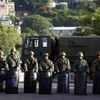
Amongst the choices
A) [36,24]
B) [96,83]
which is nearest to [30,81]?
[96,83]

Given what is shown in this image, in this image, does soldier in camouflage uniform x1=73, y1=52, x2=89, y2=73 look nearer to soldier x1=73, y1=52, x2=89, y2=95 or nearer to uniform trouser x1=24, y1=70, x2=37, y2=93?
soldier x1=73, y1=52, x2=89, y2=95

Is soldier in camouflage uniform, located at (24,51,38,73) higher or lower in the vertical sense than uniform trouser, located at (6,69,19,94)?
higher

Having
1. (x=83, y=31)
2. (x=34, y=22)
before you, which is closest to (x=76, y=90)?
(x=83, y=31)

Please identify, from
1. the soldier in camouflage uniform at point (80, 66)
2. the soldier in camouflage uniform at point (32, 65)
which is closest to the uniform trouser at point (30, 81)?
the soldier in camouflage uniform at point (32, 65)

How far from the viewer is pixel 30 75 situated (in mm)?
20891

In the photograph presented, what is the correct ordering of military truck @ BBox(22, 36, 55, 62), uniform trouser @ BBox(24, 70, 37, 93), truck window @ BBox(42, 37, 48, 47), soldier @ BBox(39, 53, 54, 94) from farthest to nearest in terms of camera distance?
truck window @ BBox(42, 37, 48, 47), military truck @ BBox(22, 36, 55, 62), uniform trouser @ BBox(24, 70, 37, 93), soldier @ BBox(39, 53, 54, 94)

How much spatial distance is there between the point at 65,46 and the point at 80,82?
16805 millimetres

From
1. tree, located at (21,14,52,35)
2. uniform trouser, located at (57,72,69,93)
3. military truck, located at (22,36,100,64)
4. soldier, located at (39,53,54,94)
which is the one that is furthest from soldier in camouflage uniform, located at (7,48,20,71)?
tree, located at (21,14,52,35)

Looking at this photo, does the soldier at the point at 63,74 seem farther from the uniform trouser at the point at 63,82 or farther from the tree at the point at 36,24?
the tree at the point at 36,24

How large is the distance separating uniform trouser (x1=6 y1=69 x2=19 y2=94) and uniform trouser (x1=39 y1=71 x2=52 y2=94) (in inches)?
29.3

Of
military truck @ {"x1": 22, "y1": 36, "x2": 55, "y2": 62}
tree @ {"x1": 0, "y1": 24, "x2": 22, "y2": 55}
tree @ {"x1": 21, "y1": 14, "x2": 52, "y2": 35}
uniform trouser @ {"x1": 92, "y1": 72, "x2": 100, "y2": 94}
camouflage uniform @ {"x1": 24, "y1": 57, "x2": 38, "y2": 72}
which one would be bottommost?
tree @ {"x1": 21, "y1": 14, "x2": 52, "y2": 35}

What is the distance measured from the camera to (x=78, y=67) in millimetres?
20719

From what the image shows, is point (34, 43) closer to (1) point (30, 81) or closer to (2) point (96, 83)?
(1) point (30, 81)

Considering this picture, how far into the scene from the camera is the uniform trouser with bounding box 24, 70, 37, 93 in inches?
822
